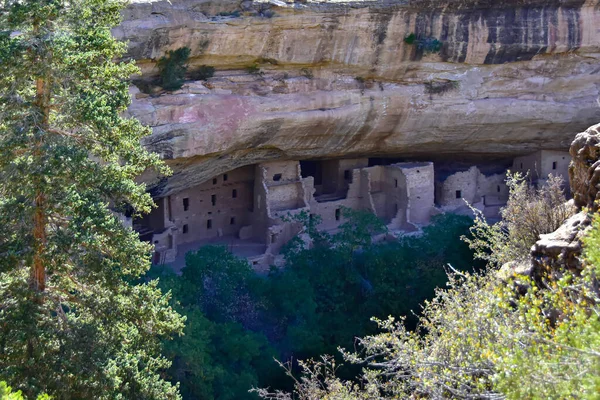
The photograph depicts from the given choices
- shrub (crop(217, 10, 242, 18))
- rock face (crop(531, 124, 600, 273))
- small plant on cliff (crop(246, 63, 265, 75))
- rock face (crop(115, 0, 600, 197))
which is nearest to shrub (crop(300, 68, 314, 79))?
rock face (crop(115, 0, 600, 197))

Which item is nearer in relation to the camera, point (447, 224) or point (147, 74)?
point (147, 74)

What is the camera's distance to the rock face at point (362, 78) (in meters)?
13.5

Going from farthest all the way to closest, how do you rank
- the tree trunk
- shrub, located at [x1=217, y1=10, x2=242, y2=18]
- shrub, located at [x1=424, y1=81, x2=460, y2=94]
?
shrub, located at [x1=424, y1=81, x2=460, y2=94] → shrub, located at [x1=217, y1=10, x2=242, y2=18] → the tree trunk

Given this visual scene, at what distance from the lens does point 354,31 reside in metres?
14.7

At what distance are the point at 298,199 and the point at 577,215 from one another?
34.3 feet

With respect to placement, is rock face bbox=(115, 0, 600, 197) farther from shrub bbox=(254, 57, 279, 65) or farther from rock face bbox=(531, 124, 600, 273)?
rock face bbox=(531, 124, 600, 273)

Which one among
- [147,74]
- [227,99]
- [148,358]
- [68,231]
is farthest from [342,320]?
[68,231]

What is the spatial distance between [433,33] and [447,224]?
393cm

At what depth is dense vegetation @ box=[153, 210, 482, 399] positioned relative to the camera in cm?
1238

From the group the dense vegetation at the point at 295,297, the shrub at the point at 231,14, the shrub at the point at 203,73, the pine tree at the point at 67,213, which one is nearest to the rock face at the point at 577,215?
the pine tree at the point at 67,213

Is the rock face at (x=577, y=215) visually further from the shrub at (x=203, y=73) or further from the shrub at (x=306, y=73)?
the shrub at (x=306, y=73)

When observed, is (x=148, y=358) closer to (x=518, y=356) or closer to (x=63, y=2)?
(x=63, y=2)

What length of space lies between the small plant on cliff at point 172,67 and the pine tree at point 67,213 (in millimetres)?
4895

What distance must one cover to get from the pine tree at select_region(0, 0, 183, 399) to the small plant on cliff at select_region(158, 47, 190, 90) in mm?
4895
